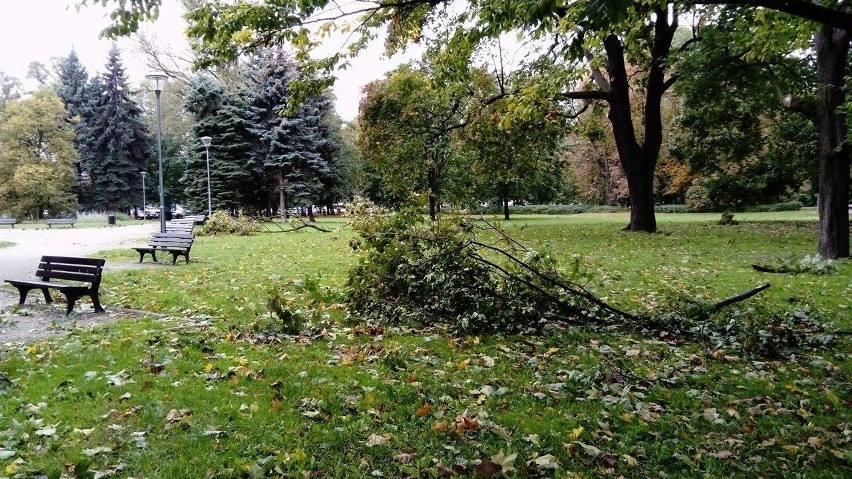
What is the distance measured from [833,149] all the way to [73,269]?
47.3ft

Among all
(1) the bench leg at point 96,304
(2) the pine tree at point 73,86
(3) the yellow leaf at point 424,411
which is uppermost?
(2) the pine tree at point 73,86

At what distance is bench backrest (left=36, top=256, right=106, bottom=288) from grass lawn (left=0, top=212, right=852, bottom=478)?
3.94 ft

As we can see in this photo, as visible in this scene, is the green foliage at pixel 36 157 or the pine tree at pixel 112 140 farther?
the pine tree at pixel 112 140

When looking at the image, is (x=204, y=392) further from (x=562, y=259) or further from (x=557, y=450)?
(x=562, y=259)

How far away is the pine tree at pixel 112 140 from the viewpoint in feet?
153

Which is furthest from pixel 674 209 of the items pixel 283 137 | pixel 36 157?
pixel 36 157

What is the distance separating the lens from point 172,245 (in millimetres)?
13023

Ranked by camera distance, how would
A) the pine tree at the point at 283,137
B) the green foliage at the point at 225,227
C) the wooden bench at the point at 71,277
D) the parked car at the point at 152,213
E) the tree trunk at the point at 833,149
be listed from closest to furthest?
the wooden bench at the point at 71,277
the tree trunk at the point at 833,149
the green foliage at the point at 225,227
the pine tree at the point at 283,137
the parked car at the point at 152,213

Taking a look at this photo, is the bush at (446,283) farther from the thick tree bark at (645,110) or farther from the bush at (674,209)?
the bush at (674,209)

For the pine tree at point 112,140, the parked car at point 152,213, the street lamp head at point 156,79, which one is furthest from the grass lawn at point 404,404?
→ the parked car at point 152,213

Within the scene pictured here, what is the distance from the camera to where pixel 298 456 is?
10.8ft

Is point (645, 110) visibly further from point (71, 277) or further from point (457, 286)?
point (71, 277)

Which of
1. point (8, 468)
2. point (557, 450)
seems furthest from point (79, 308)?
point (557, 450)

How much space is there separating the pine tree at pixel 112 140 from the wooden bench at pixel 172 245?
1547 inches
